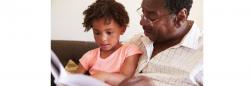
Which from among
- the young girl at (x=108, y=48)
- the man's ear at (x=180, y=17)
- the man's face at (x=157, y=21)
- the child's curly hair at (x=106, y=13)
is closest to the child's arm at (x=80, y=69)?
the young girl at (x=108, y=48)

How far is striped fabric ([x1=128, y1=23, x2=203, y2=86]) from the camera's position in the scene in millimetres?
1476

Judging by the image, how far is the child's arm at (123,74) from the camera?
146 centimetres

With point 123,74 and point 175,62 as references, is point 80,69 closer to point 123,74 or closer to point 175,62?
point 123,74

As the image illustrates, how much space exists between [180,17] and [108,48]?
0.87 ft

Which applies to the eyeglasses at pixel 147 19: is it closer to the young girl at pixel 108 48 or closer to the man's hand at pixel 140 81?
the young girl at pixel 108 48

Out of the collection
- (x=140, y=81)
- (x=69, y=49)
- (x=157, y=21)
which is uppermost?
(x=157, y=21)

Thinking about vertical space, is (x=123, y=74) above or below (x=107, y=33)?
below

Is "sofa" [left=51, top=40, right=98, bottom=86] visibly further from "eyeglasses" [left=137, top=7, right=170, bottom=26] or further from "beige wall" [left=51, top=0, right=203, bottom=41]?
"eyeglasses" [left=137, top=7, right=170, bottom=26]

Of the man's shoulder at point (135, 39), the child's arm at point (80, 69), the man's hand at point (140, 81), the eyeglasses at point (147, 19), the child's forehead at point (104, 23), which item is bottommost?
the man's hand at point (140, 81)

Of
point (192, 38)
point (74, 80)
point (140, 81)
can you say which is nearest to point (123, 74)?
point (140, 81)

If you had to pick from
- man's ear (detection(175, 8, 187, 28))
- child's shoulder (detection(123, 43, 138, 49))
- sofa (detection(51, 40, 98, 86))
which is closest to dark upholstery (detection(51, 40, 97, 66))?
sofa (detection(51, 40, 98, 86))

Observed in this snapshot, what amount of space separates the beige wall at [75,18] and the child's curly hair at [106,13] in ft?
0.06

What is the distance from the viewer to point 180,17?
1481 mm
